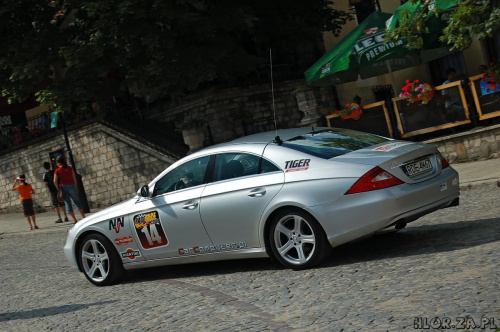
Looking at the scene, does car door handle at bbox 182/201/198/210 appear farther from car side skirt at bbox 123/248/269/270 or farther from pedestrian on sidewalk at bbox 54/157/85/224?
pedestrian on sidewalk at bbox 54/157/85/224

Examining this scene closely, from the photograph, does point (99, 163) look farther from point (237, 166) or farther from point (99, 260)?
point (237, 166)

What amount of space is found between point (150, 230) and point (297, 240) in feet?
6.77

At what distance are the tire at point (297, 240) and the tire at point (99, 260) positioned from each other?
7.88 ft

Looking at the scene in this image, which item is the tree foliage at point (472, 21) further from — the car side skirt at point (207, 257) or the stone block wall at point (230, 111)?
the stone block wall at point (230, 111)

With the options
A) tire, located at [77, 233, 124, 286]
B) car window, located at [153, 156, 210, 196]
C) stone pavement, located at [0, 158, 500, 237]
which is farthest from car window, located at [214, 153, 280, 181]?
stone pavement, located at [0, 158, 500, 237]

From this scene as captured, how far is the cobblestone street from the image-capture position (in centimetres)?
657

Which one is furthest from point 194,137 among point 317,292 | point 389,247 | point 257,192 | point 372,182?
point 317,292

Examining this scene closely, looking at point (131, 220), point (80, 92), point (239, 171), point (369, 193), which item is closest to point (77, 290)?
point (131, 220)

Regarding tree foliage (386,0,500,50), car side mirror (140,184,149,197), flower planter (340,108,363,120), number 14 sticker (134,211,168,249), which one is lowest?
number 14 sticker (134,211,168,249)

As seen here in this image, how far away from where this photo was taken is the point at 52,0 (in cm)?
2608

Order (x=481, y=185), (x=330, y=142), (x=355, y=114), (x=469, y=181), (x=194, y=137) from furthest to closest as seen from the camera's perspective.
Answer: (x=194, y=137)
(x=355, y=114)
(x=469, y=181)
(x=481, y=185)
(x=330, y=142)

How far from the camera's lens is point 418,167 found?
8.91 metres

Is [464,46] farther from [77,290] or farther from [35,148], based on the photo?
[35,148]

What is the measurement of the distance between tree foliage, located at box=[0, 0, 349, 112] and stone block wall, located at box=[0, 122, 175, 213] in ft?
6.24
